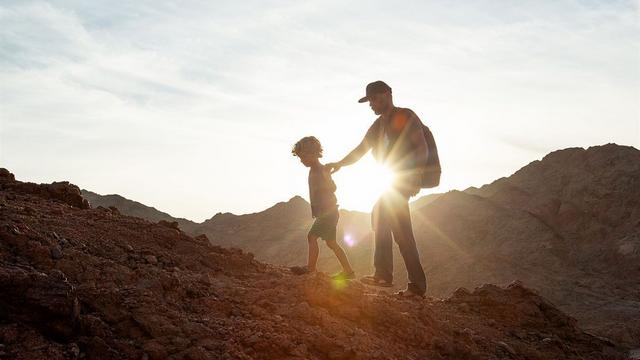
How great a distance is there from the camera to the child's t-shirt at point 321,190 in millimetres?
6391

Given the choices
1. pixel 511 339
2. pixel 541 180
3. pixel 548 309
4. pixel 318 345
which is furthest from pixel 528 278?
pixel 318 345

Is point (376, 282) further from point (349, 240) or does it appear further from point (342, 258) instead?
point (349, 240)

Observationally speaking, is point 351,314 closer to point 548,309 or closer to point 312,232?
point 312,232

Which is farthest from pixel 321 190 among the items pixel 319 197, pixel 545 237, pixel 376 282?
pixel 545 237

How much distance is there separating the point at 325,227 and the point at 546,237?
11.3 m

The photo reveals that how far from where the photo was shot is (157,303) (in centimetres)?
365

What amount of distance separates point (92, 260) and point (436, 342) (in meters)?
2.47

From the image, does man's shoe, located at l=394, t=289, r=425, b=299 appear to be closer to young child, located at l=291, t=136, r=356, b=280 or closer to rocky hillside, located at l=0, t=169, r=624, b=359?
rocky hillside, located at l=0, t=169, r=624, b=359

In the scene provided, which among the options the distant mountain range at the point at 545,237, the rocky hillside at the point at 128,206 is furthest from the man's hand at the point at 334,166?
the rocky hillside at the point at 128,206

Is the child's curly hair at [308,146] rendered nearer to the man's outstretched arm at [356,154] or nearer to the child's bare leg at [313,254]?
the man's outstretched arm at [356,154]

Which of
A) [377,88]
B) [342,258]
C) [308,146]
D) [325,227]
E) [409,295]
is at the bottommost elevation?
[409,295]

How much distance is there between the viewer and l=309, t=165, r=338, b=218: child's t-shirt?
639 cm

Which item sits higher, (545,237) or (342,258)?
(545,237)

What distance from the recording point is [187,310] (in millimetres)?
3814
